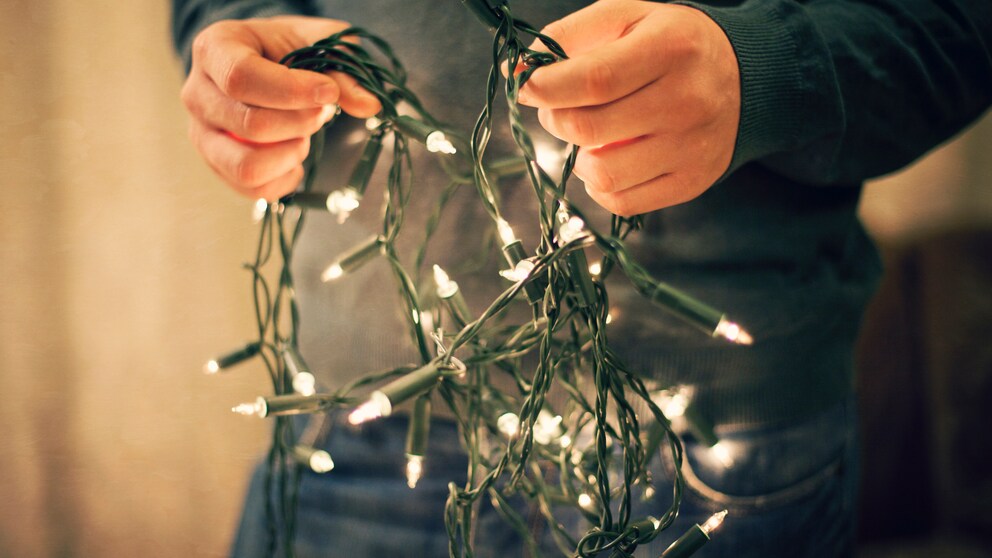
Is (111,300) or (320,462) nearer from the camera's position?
(320,462)

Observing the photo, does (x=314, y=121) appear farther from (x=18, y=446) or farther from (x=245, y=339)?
(x=18, y=446)

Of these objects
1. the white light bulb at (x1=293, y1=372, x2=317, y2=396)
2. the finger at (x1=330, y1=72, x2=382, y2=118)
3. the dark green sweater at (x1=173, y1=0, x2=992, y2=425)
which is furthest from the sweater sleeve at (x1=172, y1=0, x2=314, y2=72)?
the white light bulb at (x1=293, y1=372, x2=317, y2=396)

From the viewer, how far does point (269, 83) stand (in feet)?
1.21

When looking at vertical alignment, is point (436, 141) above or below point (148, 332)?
above

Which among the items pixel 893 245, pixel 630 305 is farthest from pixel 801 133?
pixel 893 245

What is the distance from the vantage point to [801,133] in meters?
0.42

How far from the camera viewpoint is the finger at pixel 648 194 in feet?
1.16

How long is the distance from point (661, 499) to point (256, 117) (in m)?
0.44

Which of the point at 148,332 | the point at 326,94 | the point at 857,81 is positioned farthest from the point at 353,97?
the point at 148,332

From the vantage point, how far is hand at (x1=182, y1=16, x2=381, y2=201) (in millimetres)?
374

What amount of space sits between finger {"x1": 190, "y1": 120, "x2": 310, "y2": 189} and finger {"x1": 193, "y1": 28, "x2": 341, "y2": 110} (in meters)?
0.04

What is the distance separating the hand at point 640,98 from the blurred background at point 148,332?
0.87 m

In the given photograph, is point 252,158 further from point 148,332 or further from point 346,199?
point 148,332

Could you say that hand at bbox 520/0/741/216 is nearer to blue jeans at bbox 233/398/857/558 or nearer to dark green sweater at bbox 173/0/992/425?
dark green sweater at bbox 173/0/992/425
